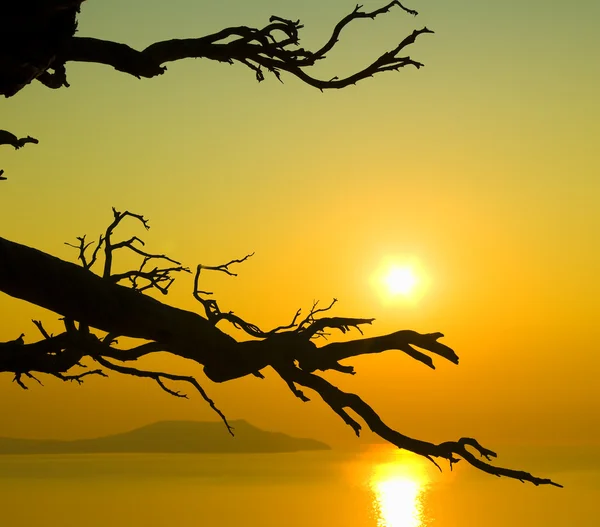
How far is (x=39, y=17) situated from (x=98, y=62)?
1.14m

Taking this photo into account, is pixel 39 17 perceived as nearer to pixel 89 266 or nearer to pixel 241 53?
pixel 241 53

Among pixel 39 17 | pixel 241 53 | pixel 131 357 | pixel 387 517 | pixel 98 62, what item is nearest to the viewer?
pixel 39 17

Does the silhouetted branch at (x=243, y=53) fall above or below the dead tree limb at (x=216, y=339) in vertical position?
above

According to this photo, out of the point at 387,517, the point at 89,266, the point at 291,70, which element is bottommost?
the point at 89,266

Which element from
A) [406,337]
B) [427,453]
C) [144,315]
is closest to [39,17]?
[144,315]

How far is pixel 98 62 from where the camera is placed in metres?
6.44

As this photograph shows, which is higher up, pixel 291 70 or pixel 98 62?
pixel 291 70

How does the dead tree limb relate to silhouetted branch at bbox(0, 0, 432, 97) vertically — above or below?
below

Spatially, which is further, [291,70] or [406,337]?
[291,70]

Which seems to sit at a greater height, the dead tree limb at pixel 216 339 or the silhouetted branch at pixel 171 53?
the silhouetted branch at pixel 171 53

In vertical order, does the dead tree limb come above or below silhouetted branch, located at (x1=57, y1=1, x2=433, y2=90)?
below

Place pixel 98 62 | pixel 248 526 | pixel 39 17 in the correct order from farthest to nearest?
1. pixel 248 526
2. pixel 98 62
3. pixel 39 17

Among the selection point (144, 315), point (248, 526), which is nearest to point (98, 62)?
point (144, 315)

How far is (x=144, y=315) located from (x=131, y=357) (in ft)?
5.09
